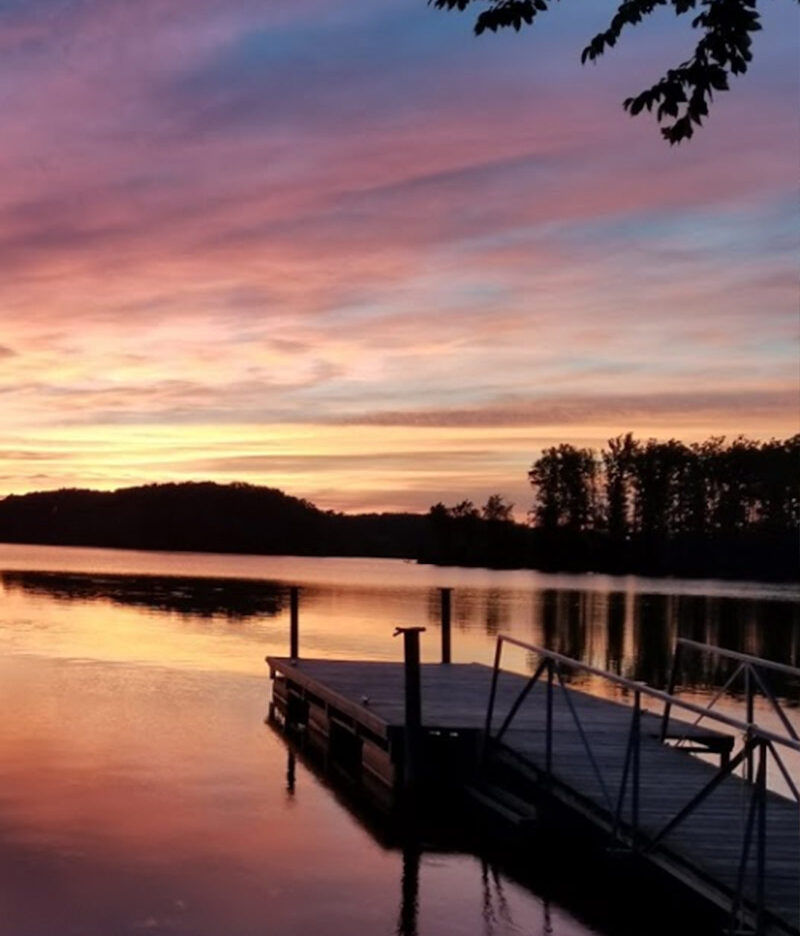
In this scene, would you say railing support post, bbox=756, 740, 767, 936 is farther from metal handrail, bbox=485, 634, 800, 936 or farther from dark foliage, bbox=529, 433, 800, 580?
dark foliage, bbox=529, 433, 800, 580

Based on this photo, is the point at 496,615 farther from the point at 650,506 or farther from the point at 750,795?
Result: the point at 650,506

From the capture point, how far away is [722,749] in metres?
16.5

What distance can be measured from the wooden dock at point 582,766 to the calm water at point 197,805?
86 cm

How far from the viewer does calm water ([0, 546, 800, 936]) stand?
40.1 ft

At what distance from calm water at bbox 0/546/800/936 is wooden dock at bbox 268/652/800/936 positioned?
2.81ft

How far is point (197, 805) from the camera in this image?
16.4 meters

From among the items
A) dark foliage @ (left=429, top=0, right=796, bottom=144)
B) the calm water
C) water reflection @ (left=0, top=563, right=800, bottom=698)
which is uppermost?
dark foliage @ (left=429, top=0, right=796, bottom=144)

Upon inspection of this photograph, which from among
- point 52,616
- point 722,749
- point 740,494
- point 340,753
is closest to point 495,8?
point 722,749

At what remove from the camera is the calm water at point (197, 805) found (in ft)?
40.1

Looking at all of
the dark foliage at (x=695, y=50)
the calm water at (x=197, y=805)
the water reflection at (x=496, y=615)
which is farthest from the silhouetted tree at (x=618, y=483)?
the dark foliage at (x=695, y=50)

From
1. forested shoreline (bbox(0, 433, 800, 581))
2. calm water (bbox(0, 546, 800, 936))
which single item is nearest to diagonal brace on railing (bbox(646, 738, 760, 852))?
calm water (bbox(0, 546, 800, 936))

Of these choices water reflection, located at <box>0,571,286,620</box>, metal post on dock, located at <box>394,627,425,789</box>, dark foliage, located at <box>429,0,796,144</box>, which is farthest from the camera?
water reflection, located at <box>0,571,286,620</box>

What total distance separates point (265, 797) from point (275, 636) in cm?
2274

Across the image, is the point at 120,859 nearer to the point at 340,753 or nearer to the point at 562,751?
the point at 562,751
